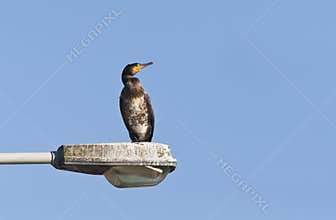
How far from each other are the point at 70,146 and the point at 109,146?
0.26 meters

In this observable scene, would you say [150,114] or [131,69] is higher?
[131,69]

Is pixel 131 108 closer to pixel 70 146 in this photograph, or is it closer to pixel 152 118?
pixel 152 118

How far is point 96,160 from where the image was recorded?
5.15 meters

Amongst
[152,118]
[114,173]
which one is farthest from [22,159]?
[152,118]

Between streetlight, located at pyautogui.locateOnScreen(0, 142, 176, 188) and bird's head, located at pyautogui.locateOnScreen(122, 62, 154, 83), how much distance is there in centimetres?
583

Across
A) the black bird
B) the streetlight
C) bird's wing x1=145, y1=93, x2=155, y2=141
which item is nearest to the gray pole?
the streetlight

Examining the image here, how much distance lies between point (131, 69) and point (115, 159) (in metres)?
6.09

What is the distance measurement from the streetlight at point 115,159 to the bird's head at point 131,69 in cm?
583

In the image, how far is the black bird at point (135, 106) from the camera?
436 inches

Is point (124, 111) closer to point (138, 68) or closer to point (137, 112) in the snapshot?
point (137, 112)

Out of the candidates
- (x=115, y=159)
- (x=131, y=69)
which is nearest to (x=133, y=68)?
(x=131, y=69)

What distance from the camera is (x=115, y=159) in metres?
5.16

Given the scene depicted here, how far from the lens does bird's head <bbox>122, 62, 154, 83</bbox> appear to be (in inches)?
437

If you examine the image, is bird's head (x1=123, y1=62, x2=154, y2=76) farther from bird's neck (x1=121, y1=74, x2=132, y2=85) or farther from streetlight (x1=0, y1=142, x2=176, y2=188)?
streetlight (x1=0, y1=142, x2=176, y2=188)
